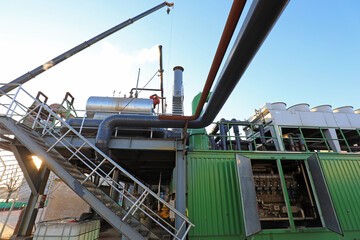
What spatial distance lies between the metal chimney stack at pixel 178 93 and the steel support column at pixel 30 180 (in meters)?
6.51

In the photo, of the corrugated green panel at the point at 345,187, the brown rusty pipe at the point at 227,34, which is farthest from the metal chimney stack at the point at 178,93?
the corrugated green panel at the point at 345,187

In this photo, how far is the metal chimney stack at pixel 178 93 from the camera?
29.6 feet

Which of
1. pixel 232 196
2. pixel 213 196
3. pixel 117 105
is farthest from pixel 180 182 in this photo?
pixel 117 105

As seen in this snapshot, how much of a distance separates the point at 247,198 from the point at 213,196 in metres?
1.24

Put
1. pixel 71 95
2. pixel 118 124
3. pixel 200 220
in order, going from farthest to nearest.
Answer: pixel 71 95 → pixel 118 124 → pixel 200 220

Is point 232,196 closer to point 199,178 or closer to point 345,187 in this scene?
point 199,178

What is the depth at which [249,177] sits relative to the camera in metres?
6.05

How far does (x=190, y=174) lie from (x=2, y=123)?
6.50 metres

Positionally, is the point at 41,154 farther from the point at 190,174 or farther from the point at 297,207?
the point at 297,207

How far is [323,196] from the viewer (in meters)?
6.17

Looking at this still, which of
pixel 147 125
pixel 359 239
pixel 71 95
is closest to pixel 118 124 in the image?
pixel 147 125

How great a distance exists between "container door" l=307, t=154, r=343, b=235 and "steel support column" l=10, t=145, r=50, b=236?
434 inches

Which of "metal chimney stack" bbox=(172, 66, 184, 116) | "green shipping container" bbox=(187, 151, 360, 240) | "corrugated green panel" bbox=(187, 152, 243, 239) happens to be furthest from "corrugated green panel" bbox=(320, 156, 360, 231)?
"metal chimney stack" bbox=(172, 66, 184, 116)

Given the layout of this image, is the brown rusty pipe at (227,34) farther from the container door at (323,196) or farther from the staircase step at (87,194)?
the container door at (323,196)
